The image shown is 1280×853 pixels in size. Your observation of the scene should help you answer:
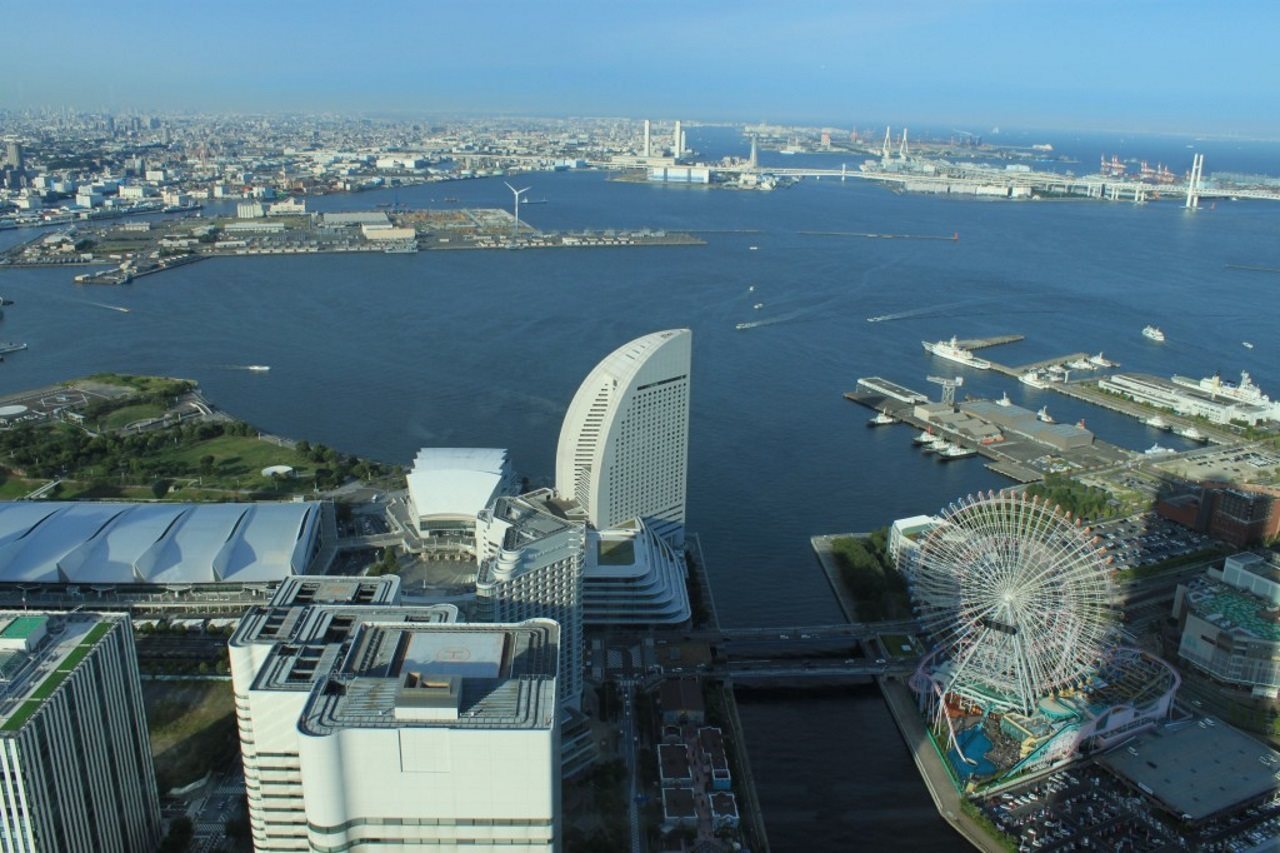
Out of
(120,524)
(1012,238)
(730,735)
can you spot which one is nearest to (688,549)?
(730,735)

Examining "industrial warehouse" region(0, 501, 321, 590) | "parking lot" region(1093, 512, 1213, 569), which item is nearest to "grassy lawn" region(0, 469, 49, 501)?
"industrial warehouse" region(0, 501, 321, 590)

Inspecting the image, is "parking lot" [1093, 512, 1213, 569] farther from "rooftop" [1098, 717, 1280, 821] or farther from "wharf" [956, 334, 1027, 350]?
"wharf" [956, 334, 1027, 350]

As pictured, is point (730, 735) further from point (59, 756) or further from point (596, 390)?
point (59, 756)

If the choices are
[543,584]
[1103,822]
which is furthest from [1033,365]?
[543,584]

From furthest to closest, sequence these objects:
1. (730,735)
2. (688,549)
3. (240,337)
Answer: (240,337) < (688,549) < (730,735)

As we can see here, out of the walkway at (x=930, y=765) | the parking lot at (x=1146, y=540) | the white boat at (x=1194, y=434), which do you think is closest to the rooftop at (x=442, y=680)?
the walkway at (x=930, y=765)

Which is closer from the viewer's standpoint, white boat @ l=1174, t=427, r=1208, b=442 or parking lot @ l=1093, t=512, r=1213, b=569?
parking lot @ l=1093, t=512, r=1213, b=569

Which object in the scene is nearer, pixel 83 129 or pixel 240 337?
pixel 240 337
